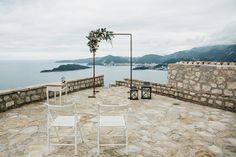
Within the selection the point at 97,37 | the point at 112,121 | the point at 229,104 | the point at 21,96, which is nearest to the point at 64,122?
the point at 112,121

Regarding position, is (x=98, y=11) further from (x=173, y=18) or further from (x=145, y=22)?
(x=173, y=18)

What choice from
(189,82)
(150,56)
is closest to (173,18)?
(189,82)

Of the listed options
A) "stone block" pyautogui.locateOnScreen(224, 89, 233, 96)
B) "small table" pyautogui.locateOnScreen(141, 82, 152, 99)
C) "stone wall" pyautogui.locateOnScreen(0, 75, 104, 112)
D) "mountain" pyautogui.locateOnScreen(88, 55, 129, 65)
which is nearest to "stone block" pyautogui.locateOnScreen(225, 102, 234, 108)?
Result: "stone block" pyautogui.locateOnScreen(224, 89, 233, 96)

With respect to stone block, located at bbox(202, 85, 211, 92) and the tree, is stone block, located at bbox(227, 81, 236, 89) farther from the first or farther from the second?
the tree

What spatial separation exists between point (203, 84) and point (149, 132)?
3464 mm

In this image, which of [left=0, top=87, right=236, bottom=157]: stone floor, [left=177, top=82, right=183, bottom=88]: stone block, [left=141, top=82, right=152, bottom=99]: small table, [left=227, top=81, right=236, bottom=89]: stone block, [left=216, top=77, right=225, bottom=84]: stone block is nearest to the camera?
[left=0, top=87, right=236, bottom=157]: stone floor

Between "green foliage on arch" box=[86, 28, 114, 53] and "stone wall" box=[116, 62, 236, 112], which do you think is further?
"green foliage on arch" box=[86, 28, 114, 53]

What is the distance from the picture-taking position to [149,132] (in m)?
4.05

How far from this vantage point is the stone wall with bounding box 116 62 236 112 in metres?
5.96

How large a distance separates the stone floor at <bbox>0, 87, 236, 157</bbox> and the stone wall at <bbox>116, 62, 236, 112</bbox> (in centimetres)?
34

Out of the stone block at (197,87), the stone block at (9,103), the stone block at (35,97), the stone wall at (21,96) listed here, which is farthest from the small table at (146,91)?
the stone block at (9,103)

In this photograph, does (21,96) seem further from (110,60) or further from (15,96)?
(110,60)

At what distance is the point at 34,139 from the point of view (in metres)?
3.63

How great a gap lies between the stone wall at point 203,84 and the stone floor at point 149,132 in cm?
34
